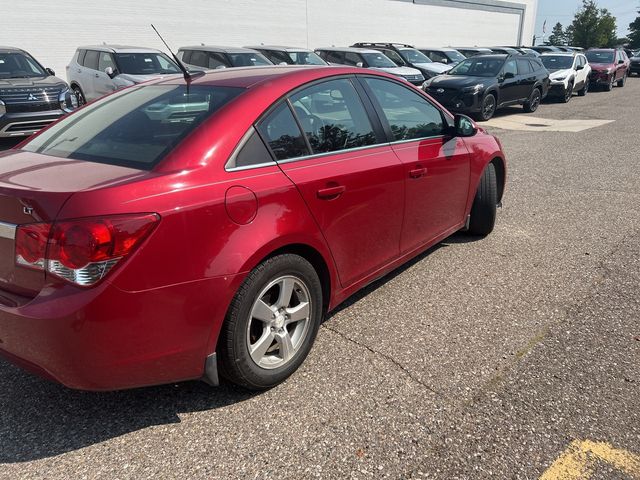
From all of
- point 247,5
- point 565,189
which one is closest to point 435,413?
point 565,189

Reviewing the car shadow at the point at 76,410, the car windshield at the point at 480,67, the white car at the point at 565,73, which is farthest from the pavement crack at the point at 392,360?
the white car at the point at 565,73

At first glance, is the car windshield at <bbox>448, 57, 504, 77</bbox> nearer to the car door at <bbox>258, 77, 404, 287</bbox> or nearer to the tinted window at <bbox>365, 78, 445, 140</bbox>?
the tinted window at <bbox>365, 78, 445, 140</bbox>

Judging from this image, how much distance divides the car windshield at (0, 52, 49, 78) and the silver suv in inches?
56.4

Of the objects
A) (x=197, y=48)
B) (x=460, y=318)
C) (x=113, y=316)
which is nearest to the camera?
(x=113, y=316)

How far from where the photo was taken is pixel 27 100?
8711 mm

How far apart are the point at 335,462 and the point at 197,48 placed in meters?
14.7

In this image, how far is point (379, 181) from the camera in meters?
3.33

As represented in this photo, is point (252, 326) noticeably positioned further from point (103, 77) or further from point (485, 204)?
point (103, 77)

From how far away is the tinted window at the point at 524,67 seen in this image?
49.4ft

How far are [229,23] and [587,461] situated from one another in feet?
73.5

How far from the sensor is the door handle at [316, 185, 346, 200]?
2.91 meters

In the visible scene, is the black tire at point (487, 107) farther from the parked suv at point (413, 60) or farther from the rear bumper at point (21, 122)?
the rear bumper at point (21, 122)

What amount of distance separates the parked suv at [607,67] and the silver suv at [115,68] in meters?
18.6

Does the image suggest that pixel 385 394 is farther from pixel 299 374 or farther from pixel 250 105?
pixel 250 105
